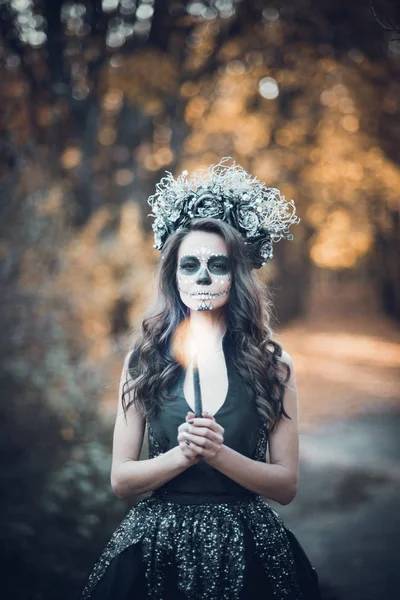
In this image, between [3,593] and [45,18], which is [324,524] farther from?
[45,18]

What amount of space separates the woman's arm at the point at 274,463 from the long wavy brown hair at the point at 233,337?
0.04 metres

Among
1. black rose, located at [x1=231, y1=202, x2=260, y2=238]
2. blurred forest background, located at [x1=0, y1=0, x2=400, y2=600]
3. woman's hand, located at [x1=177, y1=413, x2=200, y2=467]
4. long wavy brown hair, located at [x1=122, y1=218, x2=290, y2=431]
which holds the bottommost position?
woman's hand, located at [x1=177, y1=413, x2=200, y2=467]

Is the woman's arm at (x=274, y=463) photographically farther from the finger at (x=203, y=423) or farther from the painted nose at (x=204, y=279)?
the painted nose at (x=204, y=279)

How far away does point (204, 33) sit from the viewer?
721cm

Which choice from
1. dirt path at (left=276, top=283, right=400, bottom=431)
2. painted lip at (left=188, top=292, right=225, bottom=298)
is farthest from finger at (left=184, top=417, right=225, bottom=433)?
dirt path at (left=276, top=283, right=400, bottom=431)

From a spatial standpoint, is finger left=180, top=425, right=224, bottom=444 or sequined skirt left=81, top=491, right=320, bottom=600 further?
sequined skirt left=81, top=491, right=320, bottom=600

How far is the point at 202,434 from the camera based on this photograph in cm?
182

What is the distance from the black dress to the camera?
202 centimetres

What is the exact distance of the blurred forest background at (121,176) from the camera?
4.22 metres

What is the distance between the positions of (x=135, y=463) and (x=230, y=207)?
96 centimetres

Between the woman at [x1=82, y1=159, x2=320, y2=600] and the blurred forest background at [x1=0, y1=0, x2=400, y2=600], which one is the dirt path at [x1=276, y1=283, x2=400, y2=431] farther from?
the woman at [x1=82, y1=159, x2=320, y2=600]

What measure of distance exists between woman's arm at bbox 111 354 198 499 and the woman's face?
0.37 meters

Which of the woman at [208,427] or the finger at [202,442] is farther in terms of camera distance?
the woman at [208,427]

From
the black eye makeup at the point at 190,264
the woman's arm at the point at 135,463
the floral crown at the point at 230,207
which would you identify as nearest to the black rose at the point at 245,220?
the floral crown at the point at 230,207
